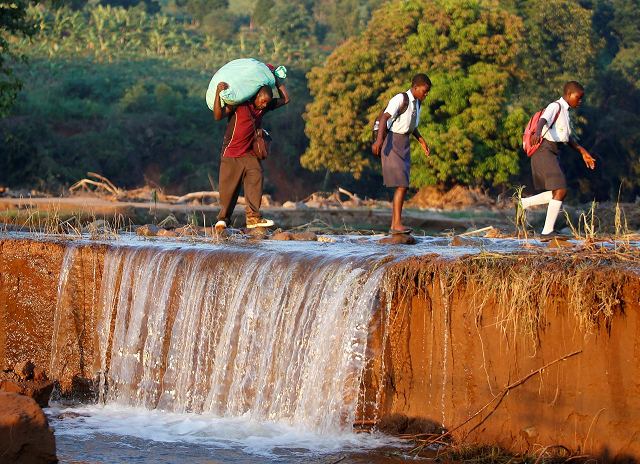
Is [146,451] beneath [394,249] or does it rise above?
beneath

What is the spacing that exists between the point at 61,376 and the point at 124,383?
856 millimetres

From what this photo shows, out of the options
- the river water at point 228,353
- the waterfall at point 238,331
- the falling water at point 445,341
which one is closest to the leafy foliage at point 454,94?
the river water at point 228,353

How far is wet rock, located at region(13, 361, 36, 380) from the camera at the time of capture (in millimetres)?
7945

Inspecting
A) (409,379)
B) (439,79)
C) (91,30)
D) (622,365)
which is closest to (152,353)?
(409,379)

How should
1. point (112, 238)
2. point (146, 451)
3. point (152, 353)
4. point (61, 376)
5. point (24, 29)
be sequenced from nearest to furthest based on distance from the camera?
point (146, 451) < point (152, 353) < point (61, 376) < point (112, 238) < point (24, 29)

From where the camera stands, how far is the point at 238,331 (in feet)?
24.1

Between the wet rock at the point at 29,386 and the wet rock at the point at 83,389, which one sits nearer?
the wet rock at the point at 29,386

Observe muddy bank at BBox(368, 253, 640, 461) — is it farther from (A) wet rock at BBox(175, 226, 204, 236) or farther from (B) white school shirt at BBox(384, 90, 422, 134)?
(A) wet rock at BBox(175, 226, 204, 236)

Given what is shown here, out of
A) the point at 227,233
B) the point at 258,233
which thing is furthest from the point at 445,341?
the point at 227,233

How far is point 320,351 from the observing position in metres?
6.71

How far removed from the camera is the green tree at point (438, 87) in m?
29.1

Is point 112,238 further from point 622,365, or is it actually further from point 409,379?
point 622,365

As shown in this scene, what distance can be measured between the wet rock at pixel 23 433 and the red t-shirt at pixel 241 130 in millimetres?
5089

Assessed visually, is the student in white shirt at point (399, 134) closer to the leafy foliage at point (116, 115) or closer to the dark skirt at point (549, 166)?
the dark skirt at point (549, 166)
